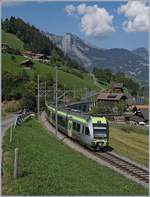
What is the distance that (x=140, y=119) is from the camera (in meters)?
89.2

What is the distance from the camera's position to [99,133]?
32688 millimetres

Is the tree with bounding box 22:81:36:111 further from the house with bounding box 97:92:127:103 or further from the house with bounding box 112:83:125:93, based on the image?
the house with bounding box 112:83:125:93

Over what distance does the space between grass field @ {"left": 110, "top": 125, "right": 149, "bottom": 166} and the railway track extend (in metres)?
1.68

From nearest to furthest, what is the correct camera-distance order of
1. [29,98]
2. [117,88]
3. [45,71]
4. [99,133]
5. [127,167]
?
[127,167] < [99,133] < [29,98] < [45,71] < [117,88]

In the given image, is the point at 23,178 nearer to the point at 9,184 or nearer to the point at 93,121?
the point at 9,184

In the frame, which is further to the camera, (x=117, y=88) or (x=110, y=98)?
(x=117, y=88)

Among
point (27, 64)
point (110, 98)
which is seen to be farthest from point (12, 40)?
point (110, 98)

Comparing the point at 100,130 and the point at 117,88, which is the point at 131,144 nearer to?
the point at 100,130

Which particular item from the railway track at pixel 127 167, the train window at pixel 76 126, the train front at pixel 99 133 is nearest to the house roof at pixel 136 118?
the train window at pixel 76 126

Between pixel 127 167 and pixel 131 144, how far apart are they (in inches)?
681

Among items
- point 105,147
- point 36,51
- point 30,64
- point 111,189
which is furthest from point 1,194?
point 36,51

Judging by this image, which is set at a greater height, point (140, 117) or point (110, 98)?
point (110, 98)

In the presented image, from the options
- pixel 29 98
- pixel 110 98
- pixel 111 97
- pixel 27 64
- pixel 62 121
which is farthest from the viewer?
pixel 27 64

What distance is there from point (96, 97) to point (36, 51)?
66.0 meters
